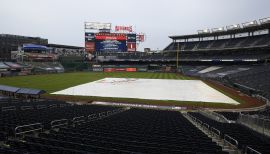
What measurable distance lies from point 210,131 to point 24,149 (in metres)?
9.70

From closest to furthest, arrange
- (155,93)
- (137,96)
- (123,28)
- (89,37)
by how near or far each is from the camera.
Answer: (137,96) → (155,93) → (89,37) → (123,28)

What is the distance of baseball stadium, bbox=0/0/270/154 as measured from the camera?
28.6 ft

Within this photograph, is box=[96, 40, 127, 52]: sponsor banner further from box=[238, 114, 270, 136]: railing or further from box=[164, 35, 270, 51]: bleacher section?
box=[238, 114, 270, 136]: railing

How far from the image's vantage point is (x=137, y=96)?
129ft

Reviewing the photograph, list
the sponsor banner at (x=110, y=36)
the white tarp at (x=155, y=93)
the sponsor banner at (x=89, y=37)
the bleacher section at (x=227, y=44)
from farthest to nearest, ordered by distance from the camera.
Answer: the sponsor banner at (x=89, y=37), the sponsor banner at (x=110, y=36), the bleacher section at (x=227, y=44), the white tarp at (x=155, y=93)

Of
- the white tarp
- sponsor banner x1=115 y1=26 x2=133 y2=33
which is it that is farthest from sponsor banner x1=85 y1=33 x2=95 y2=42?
the white tarp

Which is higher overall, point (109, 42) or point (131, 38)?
point (131, 38)

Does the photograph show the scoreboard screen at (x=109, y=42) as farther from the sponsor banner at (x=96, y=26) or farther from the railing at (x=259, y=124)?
the railing at (x=259, y=124)

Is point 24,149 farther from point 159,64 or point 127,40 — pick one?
point 159,64

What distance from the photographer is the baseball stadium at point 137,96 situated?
8.73 m

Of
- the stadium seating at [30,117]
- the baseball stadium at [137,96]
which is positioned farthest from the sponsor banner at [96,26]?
the stadium seating at [30,117]

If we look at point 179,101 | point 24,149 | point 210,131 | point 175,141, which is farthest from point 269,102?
point 24,149

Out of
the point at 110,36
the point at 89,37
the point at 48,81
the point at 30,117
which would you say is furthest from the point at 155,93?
the point at 89,37

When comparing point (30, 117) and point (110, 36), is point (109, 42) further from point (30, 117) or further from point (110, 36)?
point (30, 117)
